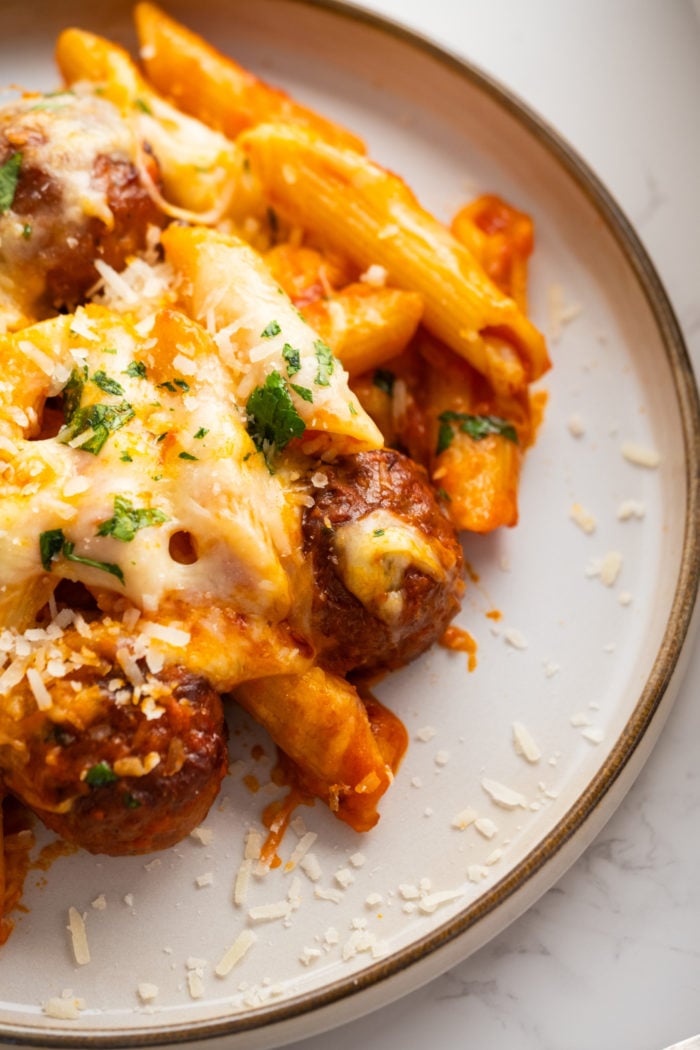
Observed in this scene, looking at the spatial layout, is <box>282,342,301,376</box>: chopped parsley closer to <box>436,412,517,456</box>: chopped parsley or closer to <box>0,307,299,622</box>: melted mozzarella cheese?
<box>0,307,299,622</box>: melted mozzarella cheese

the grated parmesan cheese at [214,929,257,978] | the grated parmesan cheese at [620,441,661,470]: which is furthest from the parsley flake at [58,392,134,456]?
the grated parmesan cheese at [620,441,661,470]

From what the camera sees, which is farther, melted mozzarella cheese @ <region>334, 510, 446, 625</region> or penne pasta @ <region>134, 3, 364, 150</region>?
penne pasta @ <region>134, 3, 364, 150</region>

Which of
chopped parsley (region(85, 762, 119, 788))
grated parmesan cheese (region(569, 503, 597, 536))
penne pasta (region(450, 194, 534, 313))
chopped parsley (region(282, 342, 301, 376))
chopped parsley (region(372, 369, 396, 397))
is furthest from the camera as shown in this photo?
penne pasta (region(450, 194, 534, 313))

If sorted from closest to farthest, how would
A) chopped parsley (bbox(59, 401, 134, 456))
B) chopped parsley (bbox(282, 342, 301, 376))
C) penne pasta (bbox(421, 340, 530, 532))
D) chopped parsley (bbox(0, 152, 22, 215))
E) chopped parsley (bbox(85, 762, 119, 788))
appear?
1. chopped parsley (bbox(85, 762, 119, 788))
2. chopped parsley (bbox(59, 401, 134, 456))
3. chopped parsley (bbox(282, 342, 301, 376))
4. chopped parsley (bbox(0, 152, 22, 215))
5. penne pasta (bbox(421, 340, 530, 532))

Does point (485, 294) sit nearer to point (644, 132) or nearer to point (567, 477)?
point (567, 477)

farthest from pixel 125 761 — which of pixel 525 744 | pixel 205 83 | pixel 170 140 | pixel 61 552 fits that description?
pixel 205 83

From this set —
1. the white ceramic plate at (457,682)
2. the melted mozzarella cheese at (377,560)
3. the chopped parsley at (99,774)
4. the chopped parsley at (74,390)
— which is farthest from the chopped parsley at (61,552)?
the white ceramic plate at (457,682)

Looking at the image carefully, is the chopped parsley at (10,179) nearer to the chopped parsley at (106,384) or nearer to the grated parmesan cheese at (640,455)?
the chopped parsley at (106,384)

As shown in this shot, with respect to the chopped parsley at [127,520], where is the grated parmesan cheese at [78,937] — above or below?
below
